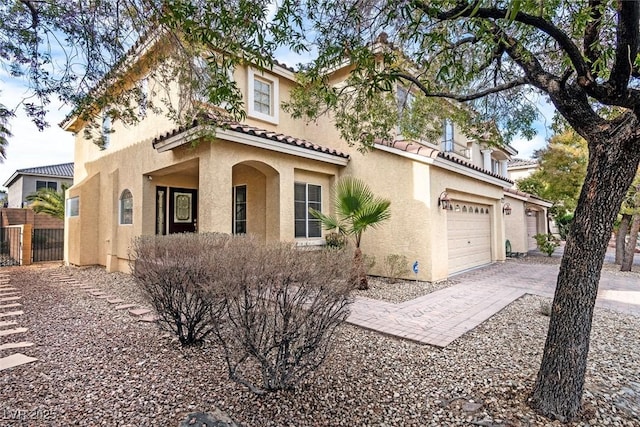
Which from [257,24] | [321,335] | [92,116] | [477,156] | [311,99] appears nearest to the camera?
[321,335]

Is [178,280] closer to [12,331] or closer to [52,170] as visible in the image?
[12,331]

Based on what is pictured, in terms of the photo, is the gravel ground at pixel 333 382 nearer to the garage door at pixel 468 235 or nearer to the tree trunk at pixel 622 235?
the garage door at pixel 468 235

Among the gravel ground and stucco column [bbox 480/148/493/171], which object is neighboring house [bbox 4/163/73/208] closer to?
the gravel ground

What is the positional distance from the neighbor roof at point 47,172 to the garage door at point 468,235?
35.4 metres

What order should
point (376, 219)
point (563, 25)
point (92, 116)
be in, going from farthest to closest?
1. point (376, 219)
2. point (92, 116)
3. point (563, 25)

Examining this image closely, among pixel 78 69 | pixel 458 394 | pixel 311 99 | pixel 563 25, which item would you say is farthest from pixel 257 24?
pixel 458 394

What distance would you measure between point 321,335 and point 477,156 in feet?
67.0

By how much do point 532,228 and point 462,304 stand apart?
22161 mm

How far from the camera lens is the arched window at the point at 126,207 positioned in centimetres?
1372

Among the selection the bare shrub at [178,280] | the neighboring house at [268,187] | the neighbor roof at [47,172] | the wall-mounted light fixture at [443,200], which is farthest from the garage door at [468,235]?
the neighbor roof at [47,172]

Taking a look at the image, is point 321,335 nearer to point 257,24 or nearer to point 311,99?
point 257,24

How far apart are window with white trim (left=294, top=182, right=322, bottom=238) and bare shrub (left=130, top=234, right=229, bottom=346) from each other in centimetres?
704

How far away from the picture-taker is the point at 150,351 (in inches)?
216

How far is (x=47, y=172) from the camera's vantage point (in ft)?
104
